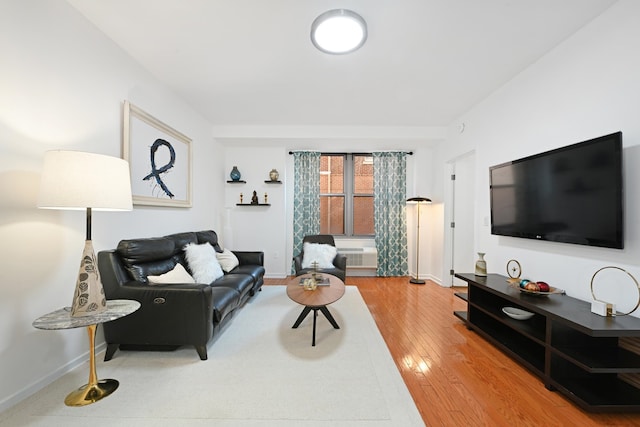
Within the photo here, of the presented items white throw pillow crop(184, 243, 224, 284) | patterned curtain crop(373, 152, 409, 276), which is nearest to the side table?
white throw pillow crop(184, 243, 224, 284)

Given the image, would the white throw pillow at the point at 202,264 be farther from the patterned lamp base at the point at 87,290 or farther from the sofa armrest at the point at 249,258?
the patterned lamp base at the point at 87,290

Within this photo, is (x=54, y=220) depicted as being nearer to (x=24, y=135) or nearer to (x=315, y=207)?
(x=24, y=135)

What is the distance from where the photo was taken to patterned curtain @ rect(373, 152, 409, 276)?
4.85m

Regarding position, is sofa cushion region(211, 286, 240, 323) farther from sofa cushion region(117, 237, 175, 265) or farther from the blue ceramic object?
the blue ceramic object

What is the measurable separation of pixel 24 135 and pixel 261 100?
7.46 feet

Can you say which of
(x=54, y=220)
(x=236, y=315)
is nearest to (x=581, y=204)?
(x=236, y=315)

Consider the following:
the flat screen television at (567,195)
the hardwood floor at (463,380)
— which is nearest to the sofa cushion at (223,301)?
the hardwood floor at (463,380)

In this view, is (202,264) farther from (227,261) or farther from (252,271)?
(252,271)

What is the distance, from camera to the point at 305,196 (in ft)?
16.0

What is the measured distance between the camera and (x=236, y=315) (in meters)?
2.94

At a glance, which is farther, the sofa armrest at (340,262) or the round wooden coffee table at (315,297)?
the sofa armrest at (340,262)

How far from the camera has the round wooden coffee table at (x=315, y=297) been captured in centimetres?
222

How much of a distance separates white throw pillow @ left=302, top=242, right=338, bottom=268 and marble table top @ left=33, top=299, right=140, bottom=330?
2.36m

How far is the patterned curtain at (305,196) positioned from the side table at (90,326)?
325 centimetres
